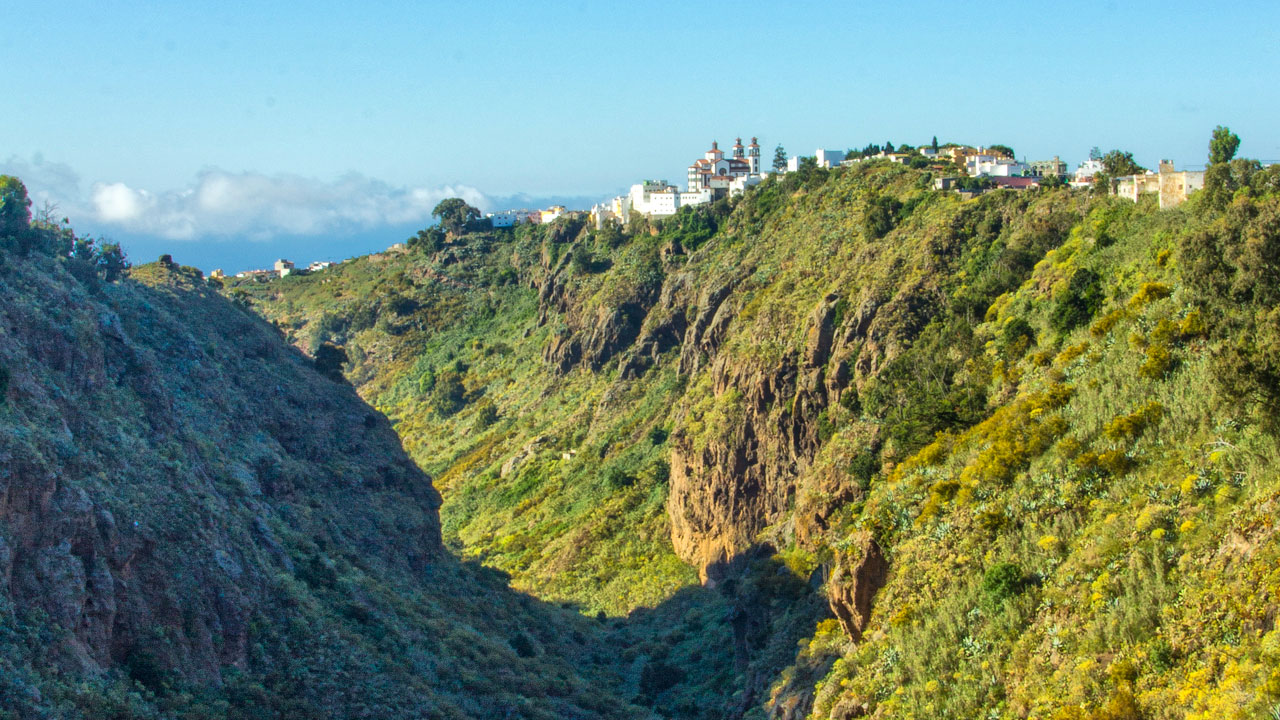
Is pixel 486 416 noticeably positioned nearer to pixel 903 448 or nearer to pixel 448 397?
pixel 448 397

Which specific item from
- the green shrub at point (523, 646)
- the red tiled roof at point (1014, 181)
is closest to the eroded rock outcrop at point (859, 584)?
the green shrub at point (523, 646)

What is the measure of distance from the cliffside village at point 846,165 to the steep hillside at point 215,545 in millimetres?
33327

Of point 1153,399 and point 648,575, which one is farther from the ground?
point 1153,399

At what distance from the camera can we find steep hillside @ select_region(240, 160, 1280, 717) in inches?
928

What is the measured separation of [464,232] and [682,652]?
83.0 metres

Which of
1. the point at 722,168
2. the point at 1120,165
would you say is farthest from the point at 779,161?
the point at 1120,165

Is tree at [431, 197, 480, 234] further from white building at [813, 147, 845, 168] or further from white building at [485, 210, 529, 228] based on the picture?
white building at [813, 147, 845, 168]

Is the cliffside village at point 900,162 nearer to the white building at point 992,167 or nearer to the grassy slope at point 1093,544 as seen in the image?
the white building at point 992,167

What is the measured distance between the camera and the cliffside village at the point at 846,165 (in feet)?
211

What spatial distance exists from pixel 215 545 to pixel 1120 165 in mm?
43659

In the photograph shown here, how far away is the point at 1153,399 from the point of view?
28.8m

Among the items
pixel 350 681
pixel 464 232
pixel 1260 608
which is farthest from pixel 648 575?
pixel 464 232

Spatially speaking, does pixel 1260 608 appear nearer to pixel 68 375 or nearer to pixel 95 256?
pixel 68 375

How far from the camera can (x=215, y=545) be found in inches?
1176
